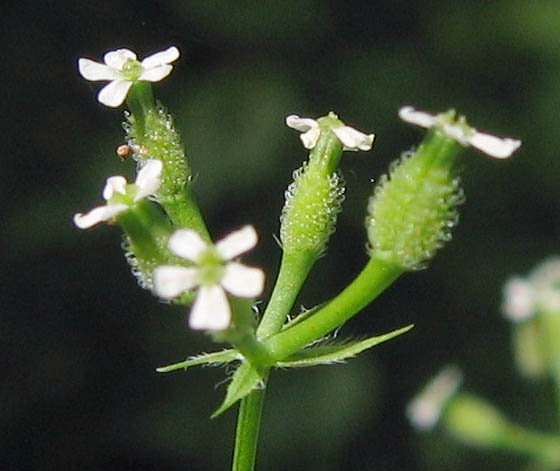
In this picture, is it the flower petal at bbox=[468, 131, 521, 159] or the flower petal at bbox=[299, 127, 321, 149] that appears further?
the flower petal at bbox=[299, 127, 321, 149]

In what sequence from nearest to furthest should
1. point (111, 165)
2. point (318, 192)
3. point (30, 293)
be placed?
point (318, 192) → point (111, 165) → point (30, 293)

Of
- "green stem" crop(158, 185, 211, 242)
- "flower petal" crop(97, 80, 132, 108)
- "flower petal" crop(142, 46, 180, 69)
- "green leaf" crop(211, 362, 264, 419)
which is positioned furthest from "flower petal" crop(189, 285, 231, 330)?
"flower petal" crop(142, 46, 180, 69)

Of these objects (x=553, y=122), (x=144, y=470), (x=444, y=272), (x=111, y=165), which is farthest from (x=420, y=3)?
(x=144, y=470)

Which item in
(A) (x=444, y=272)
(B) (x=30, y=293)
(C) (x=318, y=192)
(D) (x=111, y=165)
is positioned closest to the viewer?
(C) (x=318, y=192)

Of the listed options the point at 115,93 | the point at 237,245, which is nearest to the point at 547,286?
the point at 115,93

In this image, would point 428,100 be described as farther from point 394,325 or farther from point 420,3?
point 394,325

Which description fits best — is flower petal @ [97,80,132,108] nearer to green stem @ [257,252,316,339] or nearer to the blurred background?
green stem @ [257,252,316,339]

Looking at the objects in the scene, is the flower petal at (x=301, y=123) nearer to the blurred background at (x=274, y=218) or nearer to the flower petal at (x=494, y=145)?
the flower petal at (x=494, y=145)

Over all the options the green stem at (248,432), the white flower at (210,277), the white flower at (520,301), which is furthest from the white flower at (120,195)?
the white flower at (520,301)
